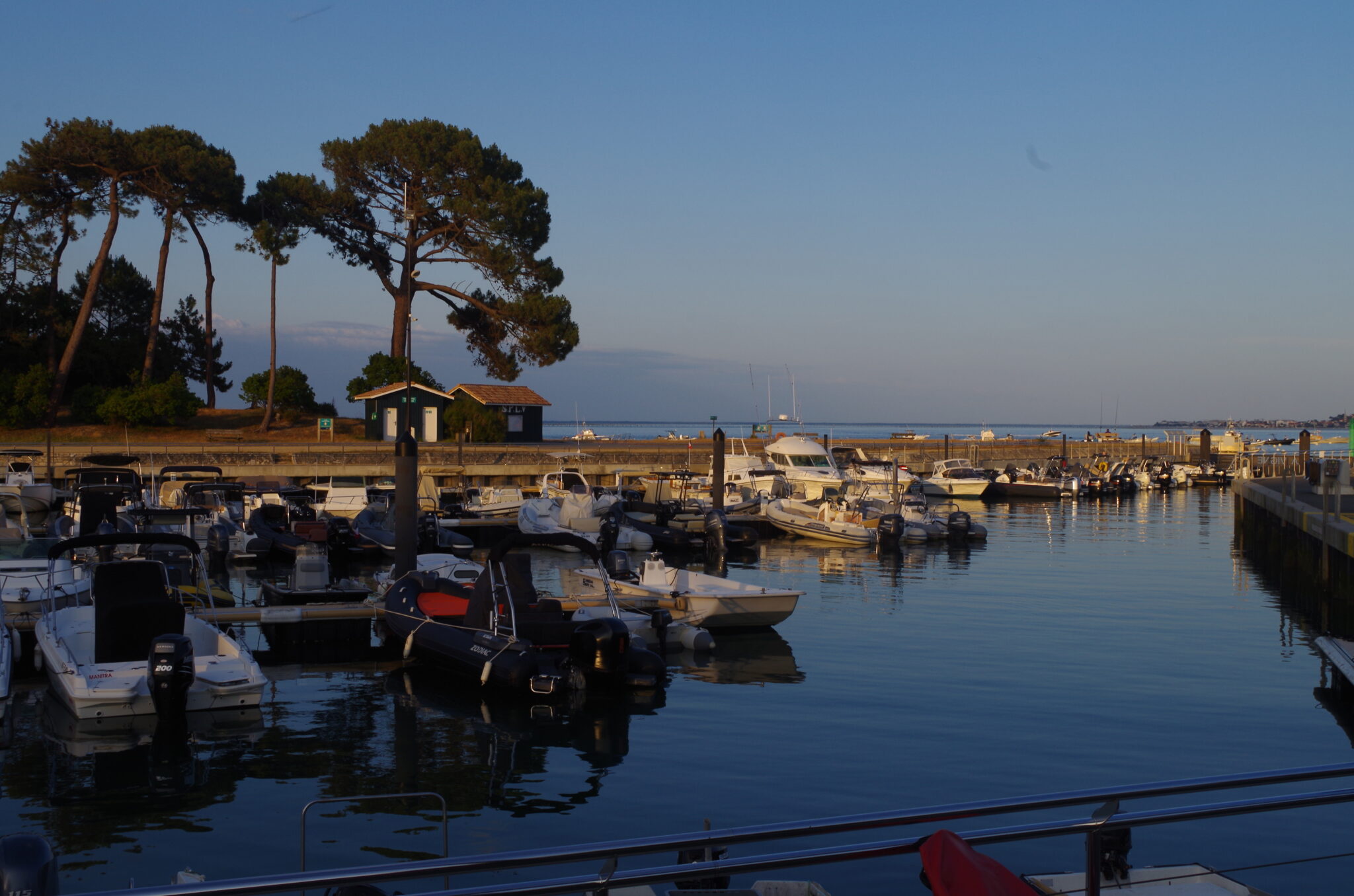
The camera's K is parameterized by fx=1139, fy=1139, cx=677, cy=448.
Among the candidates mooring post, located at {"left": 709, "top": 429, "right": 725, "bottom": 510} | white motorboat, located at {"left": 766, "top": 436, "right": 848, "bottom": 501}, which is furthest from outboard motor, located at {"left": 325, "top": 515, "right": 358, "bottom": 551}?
white motorboat, located at {"left": 766, "top": 436, "right": 848, "bottom": 501}

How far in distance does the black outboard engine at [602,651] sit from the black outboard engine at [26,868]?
30.8ft

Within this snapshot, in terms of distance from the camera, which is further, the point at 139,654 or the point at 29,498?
the point at 29,498

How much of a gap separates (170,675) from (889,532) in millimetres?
24254

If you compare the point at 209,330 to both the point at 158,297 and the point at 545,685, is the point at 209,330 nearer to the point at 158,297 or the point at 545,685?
the point at 158,297

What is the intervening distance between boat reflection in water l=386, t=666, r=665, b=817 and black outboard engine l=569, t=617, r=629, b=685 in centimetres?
35

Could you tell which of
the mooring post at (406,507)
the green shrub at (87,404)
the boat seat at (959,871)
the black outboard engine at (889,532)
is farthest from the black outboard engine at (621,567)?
the green shrub at (87,404)

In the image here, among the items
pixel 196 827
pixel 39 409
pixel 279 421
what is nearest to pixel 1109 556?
pixel 196 827

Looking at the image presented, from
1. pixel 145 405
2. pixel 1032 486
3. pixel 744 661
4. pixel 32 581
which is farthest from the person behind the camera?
pixel 1032 486

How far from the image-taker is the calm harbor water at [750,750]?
9125mm

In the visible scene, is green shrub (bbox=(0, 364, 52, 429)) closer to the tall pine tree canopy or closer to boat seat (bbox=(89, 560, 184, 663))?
the tall pine tree canopy

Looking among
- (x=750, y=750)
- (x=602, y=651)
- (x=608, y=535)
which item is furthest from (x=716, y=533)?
(x=750, y=750)

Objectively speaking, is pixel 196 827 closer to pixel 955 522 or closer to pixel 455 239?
pixel 955 522

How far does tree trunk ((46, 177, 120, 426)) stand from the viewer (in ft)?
161

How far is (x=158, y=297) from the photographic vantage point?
52656mm
